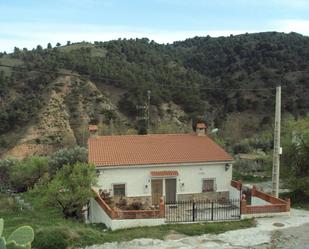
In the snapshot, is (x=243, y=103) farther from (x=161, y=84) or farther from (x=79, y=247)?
(x=79, y=247)

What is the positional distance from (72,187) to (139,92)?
53729 millimetres

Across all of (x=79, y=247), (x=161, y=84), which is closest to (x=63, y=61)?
(x=161, y=84)

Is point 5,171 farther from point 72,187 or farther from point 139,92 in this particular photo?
point 139,92

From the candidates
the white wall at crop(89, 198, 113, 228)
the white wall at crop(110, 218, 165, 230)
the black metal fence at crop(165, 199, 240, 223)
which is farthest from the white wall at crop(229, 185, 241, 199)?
the white wall at crop(89, 198, 113, 228)

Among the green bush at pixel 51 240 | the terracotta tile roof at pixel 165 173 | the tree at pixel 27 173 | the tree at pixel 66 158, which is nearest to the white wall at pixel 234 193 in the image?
the terracotta tile roof at pixel 165 173

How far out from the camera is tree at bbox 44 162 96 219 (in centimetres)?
2364

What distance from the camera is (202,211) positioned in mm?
24484

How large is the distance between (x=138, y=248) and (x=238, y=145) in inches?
1530

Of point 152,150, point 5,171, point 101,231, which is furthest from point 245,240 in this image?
point 5,171

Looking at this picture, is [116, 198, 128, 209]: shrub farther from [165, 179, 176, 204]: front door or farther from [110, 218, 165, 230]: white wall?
[110, 218, 165, 230]: white wall

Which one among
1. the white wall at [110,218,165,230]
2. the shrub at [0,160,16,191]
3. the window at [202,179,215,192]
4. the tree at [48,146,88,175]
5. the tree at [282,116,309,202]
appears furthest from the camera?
the shrub at [0,160,16,191]

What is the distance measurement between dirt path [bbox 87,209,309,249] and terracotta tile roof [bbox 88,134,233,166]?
7691mm

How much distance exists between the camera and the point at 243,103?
264 ft

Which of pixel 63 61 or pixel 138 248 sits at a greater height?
pixel 63 61
